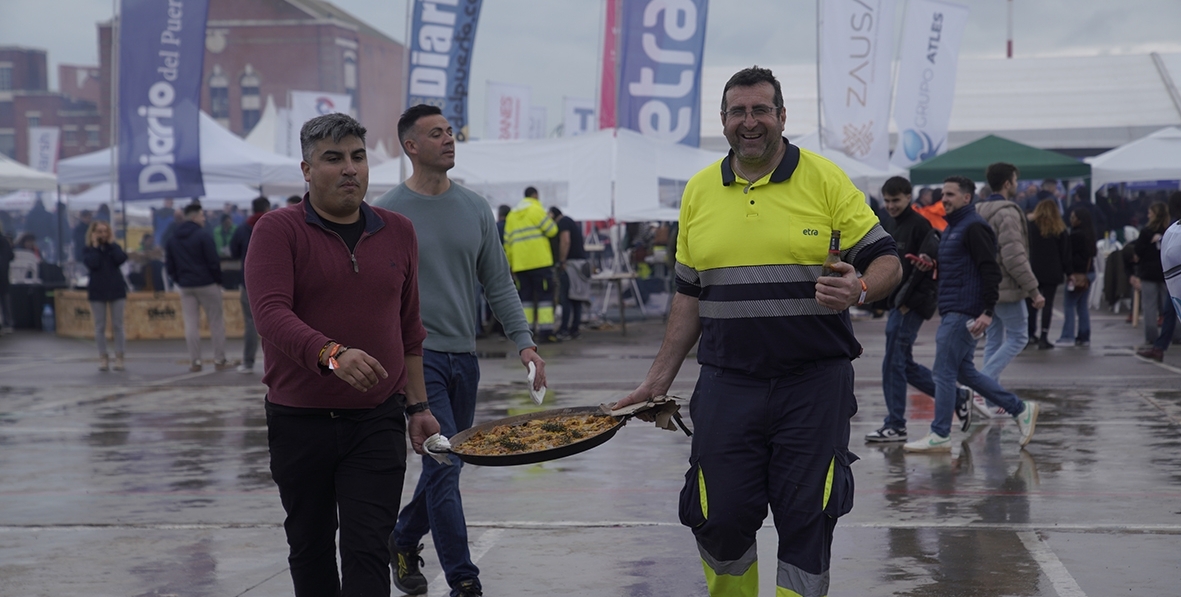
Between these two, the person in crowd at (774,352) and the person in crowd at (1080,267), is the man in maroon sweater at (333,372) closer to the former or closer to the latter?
the person in crowd at (774,352)

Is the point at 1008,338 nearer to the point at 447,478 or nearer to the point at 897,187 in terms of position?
the point at 897,187

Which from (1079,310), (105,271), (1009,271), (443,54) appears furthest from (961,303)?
(443,54)

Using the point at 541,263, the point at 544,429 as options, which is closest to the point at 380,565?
the point at 544,429

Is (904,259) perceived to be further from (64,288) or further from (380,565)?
(64,288)

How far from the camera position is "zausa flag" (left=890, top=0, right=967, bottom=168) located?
73.8 feet

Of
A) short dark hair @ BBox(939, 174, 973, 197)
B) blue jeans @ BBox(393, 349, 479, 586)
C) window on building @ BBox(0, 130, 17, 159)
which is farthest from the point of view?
window on building @ BBox(0, 130, 17, 159)

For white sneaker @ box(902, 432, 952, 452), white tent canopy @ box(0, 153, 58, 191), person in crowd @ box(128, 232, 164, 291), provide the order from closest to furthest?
white sneaker @ box(902, 432, 952, 452)
person in crowd @ box(128, 232, 164, 291)
white tent canopy @ box(0, 153, 58, 191)

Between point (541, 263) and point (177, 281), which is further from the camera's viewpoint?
point (541, 263)

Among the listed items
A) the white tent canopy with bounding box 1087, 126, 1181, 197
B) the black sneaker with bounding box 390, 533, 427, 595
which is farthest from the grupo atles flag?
the black sneaker with bounding box 390, 533, 427, 595

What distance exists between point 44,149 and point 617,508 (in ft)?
125

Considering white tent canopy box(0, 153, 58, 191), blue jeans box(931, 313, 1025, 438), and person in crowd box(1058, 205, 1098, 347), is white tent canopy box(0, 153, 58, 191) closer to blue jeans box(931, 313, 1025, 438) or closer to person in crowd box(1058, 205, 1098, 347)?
person in crowd box(1058, 205, 1098, 347)

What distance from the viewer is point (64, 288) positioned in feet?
76.4

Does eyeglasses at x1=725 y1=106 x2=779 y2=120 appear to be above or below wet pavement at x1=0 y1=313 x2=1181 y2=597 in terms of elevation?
above

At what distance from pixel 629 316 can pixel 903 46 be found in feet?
23.0
